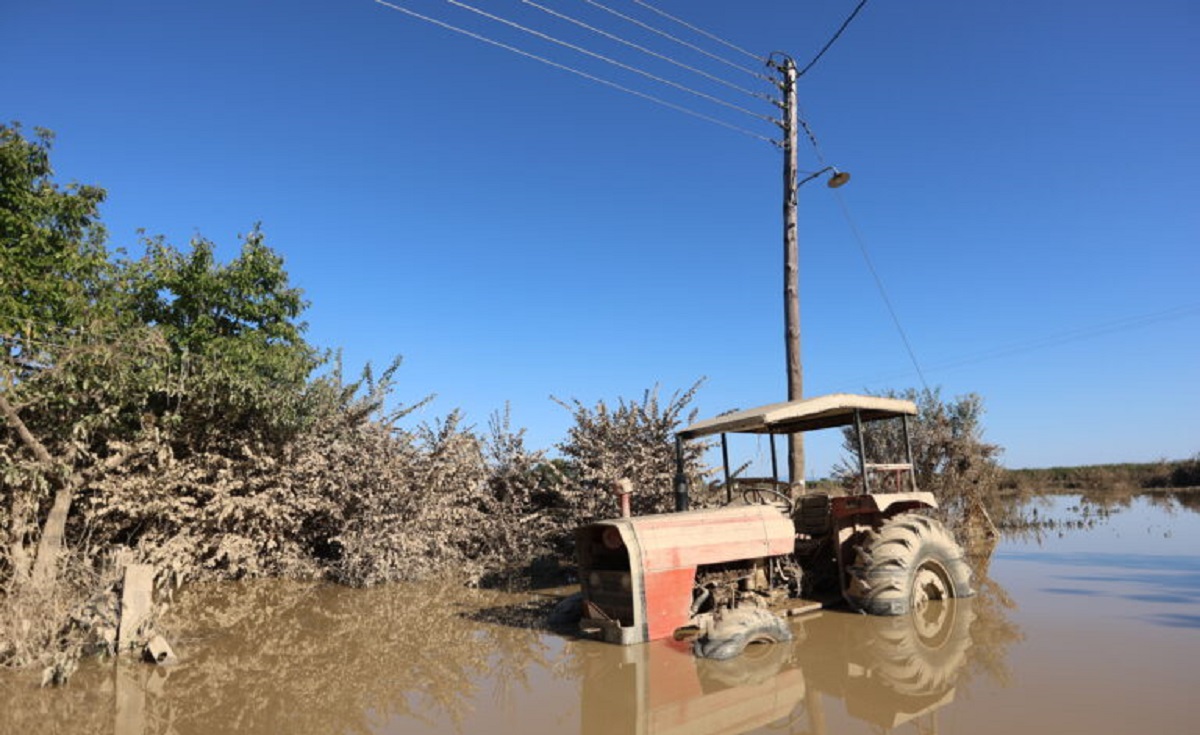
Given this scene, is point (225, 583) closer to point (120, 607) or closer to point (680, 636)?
point (120, 607)

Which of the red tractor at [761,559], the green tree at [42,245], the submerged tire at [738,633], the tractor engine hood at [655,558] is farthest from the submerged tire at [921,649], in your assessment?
the green tree at [42,245]

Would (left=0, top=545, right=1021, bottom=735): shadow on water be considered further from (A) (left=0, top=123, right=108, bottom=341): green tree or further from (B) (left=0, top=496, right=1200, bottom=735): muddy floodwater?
(A) (left=0, top=123, right=108, bottom=341): green tree

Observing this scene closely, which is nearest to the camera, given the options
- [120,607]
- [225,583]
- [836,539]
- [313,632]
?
[120,607]

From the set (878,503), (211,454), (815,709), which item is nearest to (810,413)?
(878,503)

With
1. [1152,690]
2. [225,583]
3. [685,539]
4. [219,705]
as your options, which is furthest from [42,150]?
[1152,690]

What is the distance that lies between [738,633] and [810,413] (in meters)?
2.42

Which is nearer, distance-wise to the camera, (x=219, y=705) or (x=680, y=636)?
(x=219, y=705)

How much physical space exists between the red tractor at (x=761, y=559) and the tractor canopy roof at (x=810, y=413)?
2 centimetres

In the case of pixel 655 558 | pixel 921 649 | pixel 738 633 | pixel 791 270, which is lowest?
pixel 921 649

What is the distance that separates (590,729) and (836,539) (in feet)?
13.4

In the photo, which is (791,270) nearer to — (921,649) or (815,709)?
(921,649)

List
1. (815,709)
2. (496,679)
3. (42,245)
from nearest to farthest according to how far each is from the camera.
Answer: (815,709)
(496,679)
(42,245)

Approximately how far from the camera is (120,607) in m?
6.00

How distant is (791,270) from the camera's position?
11.7 meters
